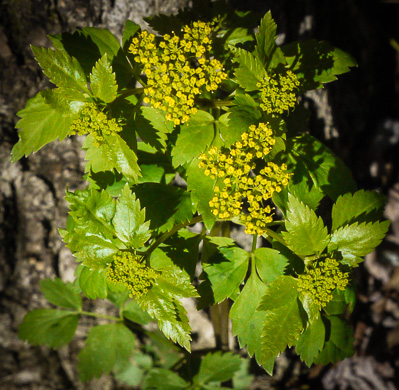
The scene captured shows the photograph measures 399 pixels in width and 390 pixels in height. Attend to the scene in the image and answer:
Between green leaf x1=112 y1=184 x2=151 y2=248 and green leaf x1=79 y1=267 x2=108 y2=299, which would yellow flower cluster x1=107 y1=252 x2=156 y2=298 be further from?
green leaf x1=79 y1=267 x2=108 y2=299

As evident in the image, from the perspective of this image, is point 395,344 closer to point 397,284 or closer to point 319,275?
point 397,284

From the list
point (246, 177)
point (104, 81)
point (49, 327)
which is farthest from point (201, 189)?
point (49, 327)

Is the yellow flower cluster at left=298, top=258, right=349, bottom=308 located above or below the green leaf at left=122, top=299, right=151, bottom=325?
above

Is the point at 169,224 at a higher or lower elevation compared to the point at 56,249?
higher

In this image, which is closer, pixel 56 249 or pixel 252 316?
pixel 252 316

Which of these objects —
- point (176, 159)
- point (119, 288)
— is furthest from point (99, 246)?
point (176, 159)

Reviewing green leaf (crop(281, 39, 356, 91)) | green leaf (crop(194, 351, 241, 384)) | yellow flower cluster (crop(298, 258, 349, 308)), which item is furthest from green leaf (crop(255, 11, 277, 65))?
green leaf (crop(194, 351, 241, 384))

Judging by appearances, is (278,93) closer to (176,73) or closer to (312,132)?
(176,73)
